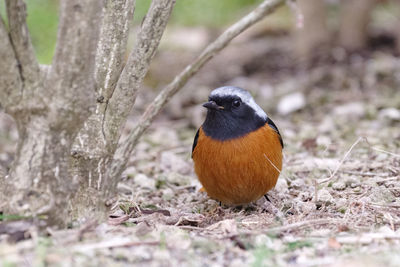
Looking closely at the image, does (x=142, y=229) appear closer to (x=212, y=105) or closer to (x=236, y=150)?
(x=236, y=150)

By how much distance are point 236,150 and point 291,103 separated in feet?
11.8

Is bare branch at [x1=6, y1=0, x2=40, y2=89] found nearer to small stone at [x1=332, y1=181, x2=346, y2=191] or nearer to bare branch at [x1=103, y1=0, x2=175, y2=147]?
bare branch at [x1=103, y1=0, x2=175, y2=147]

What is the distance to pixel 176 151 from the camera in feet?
21.1

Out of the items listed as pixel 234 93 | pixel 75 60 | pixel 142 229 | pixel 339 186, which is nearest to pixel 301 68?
pixel 339 186

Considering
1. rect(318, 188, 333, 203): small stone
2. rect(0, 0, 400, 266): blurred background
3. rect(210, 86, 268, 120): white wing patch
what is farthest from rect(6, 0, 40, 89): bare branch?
rect(318, 188, 333, 203): small stone

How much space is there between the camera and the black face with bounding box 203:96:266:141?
13.9 ft

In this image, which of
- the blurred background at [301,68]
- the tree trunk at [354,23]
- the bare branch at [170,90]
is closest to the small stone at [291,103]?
the blurred background at [301,68]

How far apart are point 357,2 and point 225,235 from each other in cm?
652

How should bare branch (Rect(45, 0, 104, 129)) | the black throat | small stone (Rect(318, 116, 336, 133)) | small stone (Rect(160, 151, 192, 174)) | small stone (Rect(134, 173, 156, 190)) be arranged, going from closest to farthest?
1. bare branch (Rect(45, 0, 104, 129))
2. the black throat
3. small stone (Rect(134, 173, 156, 190))
4. small stone (Rect(160, 151, 192, 174))
5. small stone (Rect(318, 116, 336, 133))

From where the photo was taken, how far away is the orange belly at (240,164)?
4.14m

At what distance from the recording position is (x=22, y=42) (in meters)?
2.87

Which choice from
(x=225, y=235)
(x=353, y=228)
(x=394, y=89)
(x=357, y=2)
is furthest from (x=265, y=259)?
(x=357, y=2)

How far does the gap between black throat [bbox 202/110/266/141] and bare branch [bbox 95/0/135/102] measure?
1039 mm

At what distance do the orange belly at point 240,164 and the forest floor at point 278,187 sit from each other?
0.20 m
